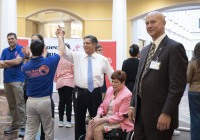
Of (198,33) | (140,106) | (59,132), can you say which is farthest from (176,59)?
(198,33)

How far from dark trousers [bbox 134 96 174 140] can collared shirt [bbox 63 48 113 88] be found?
1529 millimetres

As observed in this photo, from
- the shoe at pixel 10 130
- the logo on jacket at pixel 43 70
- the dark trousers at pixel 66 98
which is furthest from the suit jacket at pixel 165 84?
the dark trousers at pixel 66 98

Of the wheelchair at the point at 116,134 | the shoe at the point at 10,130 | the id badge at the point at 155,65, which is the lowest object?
the shoe at the point at 10,130

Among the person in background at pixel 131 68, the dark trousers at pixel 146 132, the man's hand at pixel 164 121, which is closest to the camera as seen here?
the man's hand at pixel 164 121

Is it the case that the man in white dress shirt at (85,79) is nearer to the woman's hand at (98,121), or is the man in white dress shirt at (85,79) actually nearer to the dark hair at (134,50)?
the woman's hand at (98,121)

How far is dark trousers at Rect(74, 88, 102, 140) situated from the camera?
4277mm

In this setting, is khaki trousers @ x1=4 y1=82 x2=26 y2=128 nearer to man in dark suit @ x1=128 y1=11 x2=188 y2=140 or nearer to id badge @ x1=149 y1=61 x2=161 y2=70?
A: man in dark suit @ x1=128 y1=11 x2=188 y2=140

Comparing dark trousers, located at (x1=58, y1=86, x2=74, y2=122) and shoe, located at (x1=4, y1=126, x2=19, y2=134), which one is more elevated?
dark trousers, located at (x1=58, y1=86, x2=74, y2=122)

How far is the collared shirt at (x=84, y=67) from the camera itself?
4270mm

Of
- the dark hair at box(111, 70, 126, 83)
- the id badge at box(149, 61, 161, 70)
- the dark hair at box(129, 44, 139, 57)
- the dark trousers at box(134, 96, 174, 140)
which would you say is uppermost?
the dark hair at box(129, 44, 139, 57)

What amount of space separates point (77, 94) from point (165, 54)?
199cm

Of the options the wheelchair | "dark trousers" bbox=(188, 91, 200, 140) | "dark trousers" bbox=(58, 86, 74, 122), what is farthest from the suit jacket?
"dark trousers" bbox=(58, 86, 74, 122)

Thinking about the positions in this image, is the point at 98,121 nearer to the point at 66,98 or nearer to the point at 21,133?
the point at 21,133

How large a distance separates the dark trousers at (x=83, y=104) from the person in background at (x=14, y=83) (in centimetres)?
131
